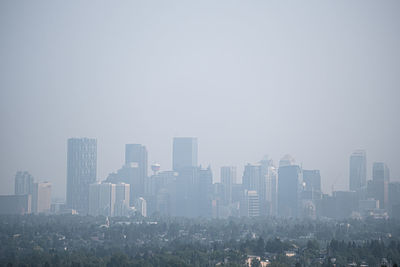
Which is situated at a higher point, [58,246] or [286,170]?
[286,170]

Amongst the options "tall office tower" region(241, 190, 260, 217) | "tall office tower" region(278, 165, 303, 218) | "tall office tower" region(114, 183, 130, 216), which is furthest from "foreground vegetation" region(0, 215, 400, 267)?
"tall office tower" region(114, 183, 130, 216)

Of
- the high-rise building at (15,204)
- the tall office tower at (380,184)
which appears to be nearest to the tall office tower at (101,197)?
the high-rise building at (15,204)

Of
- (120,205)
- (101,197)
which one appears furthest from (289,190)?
(101,197)

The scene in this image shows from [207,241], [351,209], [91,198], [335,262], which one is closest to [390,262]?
[335,262]

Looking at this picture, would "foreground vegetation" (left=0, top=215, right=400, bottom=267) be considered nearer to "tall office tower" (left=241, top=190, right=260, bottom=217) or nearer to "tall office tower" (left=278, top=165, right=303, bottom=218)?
"tall office tower" (left=241, top=190, right=260, bottom=217)

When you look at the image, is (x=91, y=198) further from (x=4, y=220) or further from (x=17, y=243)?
(x=17, y=243)

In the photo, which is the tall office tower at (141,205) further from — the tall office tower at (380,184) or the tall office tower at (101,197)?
the tall office tower at (380,184)

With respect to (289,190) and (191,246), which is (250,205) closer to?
(289,190)
